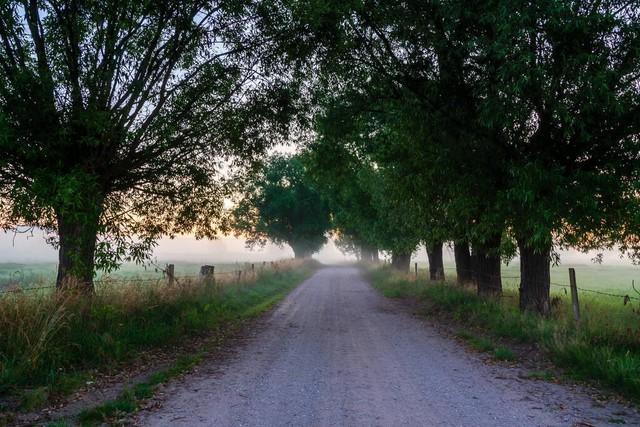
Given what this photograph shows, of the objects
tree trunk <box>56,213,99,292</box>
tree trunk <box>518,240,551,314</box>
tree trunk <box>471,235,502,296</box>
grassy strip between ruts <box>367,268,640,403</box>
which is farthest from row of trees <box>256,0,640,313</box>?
tree trunk <box>56,213,99,292</box>

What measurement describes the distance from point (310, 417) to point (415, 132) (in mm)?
8676

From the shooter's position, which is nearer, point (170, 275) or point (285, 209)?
point (170, 275)

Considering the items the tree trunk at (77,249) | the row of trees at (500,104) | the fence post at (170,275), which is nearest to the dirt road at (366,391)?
the row of trees at (500,104)

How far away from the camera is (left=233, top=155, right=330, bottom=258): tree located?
5156cm

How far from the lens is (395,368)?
27.2 ft

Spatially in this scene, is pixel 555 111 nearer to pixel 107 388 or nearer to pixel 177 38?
pixel 177 38

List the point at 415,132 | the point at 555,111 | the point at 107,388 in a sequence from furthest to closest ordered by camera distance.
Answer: the point at 415,132
the point at 555,111
the point at 107,388

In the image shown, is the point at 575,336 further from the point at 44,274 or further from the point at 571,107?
the point at 44,274

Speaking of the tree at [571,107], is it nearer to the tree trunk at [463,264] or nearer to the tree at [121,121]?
the tree at [121,121]

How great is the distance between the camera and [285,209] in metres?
52.8

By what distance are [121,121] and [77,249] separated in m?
3.12

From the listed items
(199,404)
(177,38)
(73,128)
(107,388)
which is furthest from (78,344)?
(177,38)

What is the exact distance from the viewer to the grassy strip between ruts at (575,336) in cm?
708

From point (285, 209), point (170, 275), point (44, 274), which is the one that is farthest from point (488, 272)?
point (285, 209)
